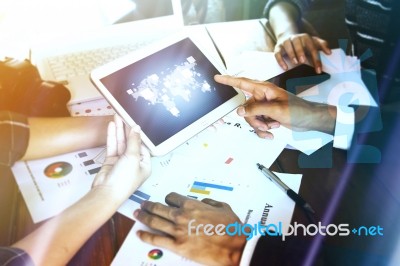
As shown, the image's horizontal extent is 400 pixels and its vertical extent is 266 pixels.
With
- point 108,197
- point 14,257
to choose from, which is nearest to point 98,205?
point 108,197

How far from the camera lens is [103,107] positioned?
725mm

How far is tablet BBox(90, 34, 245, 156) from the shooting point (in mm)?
591

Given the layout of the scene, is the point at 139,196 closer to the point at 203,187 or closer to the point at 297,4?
the point at 203,187

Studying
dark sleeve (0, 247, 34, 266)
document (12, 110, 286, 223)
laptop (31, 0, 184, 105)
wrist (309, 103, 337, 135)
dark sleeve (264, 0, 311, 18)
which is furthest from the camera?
dark sleeve (264, 0, 311, 18)

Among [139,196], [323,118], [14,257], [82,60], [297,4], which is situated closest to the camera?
[14,257]

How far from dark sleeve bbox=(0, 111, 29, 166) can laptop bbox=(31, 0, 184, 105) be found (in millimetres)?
160

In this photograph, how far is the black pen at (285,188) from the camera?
54 centimetres

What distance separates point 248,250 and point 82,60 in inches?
21.5

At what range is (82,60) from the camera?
0.81 m

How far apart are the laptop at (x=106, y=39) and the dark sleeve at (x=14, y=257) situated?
0.38m

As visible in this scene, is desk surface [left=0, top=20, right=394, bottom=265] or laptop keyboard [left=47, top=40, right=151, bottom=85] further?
laptop keyboard [left=47, top=40, right=151, bottom=85]

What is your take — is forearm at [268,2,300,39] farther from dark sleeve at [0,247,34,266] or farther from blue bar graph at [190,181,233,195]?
dark sleeve at [0,247,34,266]

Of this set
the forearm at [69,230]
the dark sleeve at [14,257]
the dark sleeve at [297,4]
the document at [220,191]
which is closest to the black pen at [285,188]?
the document at [220,191]
